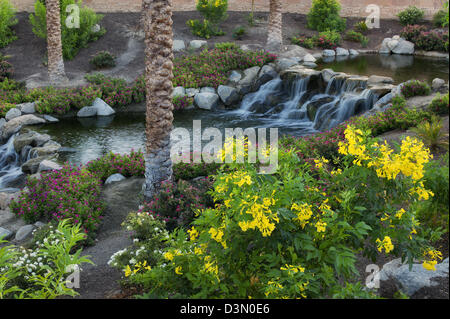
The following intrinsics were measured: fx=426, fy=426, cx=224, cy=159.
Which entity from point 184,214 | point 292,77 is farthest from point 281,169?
point 292,77

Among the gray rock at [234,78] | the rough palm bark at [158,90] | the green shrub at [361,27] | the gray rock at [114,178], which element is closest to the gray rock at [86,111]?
the gray rock at [234,78]

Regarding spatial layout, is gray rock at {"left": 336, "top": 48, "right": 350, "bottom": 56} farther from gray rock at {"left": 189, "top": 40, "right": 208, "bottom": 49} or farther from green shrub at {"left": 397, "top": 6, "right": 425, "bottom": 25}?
gray rock at {"left": 189, "top": 40, "right": 208, "bottom": 49}

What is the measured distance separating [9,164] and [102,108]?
4.06 m

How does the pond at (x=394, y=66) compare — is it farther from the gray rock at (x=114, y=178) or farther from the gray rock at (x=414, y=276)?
the gray rock at (x=414, y=276)

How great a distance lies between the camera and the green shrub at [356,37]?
22.4 m

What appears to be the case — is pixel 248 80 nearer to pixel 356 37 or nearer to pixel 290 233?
pixel 356 37

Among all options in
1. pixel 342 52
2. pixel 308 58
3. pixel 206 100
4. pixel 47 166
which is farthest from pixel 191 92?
pixel 342 52

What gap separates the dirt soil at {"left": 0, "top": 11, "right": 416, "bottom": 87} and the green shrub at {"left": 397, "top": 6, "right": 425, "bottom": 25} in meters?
0.44

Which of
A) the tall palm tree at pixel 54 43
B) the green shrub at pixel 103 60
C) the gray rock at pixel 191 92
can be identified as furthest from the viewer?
the green shrub at pixel 103 60

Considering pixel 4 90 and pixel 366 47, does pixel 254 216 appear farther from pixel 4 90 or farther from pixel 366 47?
pixel 366 47

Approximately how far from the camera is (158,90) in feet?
25.2

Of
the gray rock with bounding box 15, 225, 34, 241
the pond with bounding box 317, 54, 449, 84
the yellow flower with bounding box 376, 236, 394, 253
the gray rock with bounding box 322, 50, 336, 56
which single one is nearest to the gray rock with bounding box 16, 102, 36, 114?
the gray rock with bounding box 15, 225, 34, 241

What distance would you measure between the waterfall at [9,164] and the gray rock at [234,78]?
8004 mm
